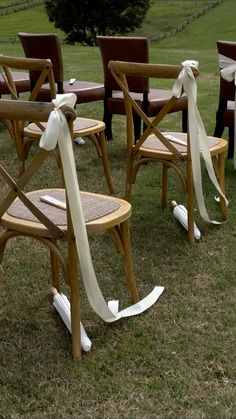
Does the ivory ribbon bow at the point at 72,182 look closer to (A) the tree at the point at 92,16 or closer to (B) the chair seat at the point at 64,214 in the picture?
(B) the chair seat at the point at 64,214

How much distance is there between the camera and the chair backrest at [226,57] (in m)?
5.04

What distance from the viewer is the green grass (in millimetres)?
2457

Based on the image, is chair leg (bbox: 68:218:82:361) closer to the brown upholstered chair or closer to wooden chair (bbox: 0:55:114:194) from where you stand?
wooden chair (bbox: 0:55:114:194)

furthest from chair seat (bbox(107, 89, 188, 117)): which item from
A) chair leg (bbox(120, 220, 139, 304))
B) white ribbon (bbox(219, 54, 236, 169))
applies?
chair leg (bbox(120, 220, 139, 304))

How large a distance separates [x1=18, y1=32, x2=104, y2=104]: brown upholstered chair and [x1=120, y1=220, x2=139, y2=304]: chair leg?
3.16 metres

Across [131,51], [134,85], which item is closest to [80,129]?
[134,85]

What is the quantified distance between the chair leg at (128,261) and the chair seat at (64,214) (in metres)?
0.08

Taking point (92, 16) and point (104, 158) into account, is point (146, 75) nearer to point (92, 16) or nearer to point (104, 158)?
point (104, 158)

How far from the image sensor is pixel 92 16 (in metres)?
37.5

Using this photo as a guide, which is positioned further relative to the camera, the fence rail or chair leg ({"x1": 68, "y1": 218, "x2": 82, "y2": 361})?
the fence rail

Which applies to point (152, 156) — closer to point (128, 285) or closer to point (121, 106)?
point (128, 285)

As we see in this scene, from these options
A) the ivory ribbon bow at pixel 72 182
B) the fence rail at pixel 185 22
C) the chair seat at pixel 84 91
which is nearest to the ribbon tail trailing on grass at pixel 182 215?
the ivory ribbon bow at pixel 72 182

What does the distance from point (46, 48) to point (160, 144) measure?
85.9 inches

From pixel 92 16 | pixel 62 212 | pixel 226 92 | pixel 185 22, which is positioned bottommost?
pixel 185 22
